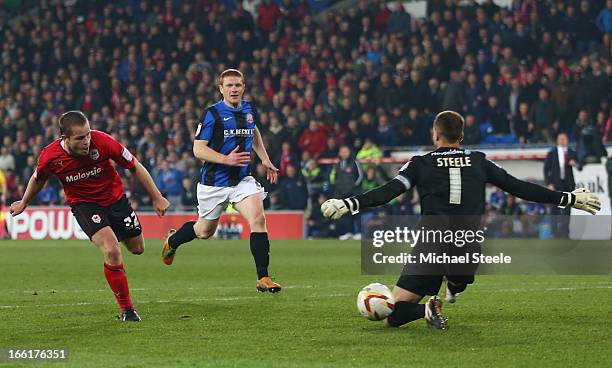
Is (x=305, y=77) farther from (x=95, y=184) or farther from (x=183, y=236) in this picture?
(x=95, y=184)

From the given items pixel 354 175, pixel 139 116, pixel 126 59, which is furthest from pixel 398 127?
pixel 126 59

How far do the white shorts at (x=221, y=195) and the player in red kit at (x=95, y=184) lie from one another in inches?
85.5

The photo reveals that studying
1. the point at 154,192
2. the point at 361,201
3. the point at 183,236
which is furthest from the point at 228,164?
the point at 361,201

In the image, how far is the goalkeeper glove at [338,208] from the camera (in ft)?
22.9

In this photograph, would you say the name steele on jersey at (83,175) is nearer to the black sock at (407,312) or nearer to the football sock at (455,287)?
the black sock at (407,312)

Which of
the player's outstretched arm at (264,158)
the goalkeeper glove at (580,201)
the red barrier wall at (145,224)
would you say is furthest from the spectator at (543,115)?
the goalkeeper glove at (580,201)

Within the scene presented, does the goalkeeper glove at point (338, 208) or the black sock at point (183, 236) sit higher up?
the goalkeeper glove at point (338, 208)

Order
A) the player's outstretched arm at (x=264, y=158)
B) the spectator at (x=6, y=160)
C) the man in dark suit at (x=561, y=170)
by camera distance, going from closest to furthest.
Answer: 1. the player's outstretched arm at (x=264, y=158)
2. the man in dark suit at (x=561, y=170)
3. the spectator at (x=6, y=160)

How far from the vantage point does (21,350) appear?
6566 mm

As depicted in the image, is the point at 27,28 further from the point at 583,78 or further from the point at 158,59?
the point at 583,78

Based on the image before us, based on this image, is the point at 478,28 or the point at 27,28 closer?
the point at 478,28

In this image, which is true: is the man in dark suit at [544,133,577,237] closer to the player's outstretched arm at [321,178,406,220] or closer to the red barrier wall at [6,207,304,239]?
the red barrier wall at [6,207,304,239]

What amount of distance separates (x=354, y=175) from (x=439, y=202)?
1385cm

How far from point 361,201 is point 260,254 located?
3280 millimetres
